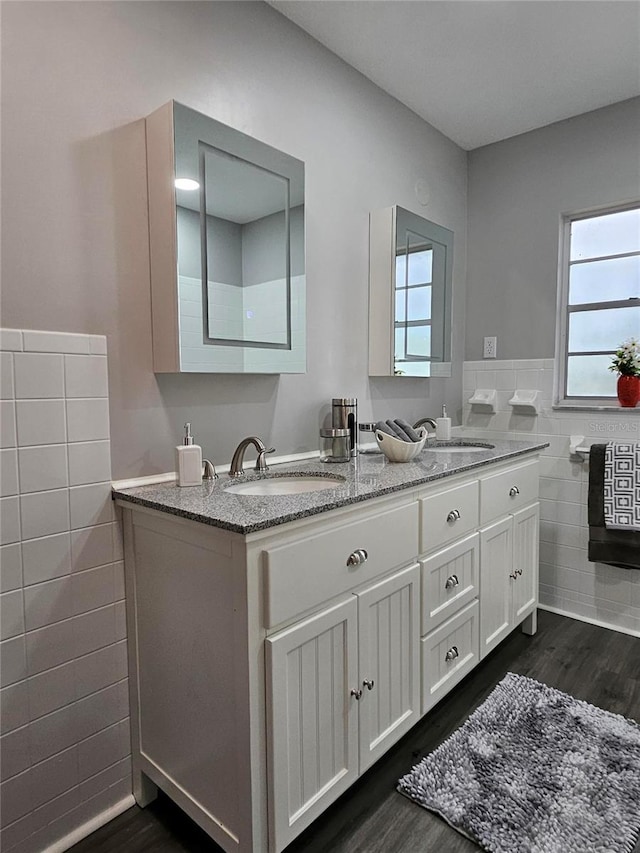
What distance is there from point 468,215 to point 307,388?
163 cm

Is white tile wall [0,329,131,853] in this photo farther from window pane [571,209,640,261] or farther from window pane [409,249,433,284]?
window pane [571,209,640,261]

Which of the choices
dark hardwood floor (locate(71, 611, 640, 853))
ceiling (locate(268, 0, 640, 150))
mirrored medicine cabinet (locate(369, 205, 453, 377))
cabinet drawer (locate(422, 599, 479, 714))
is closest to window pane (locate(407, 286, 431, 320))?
mirrored medicine cabinet (locate(369, 205, 453, 377))

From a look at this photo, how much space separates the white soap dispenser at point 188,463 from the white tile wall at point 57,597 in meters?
0.19

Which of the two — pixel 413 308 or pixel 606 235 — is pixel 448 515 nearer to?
pixel 413 308

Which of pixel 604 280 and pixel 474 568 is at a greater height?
pixel 604 280

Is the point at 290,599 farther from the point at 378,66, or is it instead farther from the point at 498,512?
the point at 378,66

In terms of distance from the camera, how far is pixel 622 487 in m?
2.28

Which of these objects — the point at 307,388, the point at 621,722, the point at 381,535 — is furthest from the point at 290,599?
the point at 621,722

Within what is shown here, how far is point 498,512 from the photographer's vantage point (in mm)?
2080

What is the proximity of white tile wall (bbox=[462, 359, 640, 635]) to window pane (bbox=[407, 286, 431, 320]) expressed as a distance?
666mm

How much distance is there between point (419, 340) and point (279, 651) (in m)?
1.62

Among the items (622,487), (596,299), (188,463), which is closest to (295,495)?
(188,463)

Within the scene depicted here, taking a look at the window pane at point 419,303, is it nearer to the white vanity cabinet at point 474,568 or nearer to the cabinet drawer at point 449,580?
the white vanity cabinet at point 474,568

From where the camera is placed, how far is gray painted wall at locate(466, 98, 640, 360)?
8.07ft
